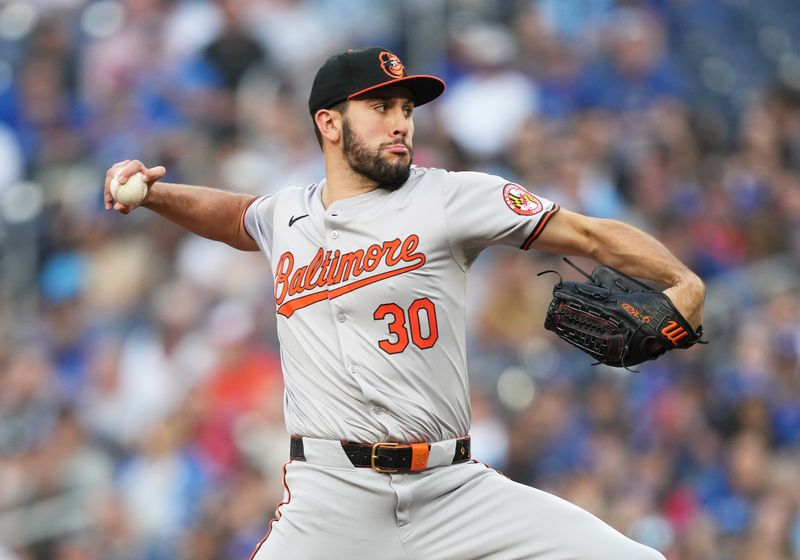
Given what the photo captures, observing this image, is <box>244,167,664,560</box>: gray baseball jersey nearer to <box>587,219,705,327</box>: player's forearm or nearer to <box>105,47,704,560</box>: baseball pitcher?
<box>105,47,704,560</box>: baseball pitcher

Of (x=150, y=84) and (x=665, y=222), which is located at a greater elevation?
(x=150, y=84)

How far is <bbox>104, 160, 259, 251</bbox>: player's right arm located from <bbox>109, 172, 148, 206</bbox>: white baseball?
0.12 metres

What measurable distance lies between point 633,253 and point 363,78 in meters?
1.07

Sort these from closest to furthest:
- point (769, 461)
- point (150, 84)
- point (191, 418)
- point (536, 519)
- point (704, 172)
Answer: point (536, 519), point (769, 461), point (191, 418), point (704, 172), point (150, 84)

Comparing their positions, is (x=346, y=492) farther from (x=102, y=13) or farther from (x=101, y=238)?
(x=102, y=13)

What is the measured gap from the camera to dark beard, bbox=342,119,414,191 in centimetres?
420

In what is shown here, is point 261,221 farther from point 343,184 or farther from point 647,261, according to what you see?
point 647,261

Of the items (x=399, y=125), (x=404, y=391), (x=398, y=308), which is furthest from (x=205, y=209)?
(x=404, y=391)

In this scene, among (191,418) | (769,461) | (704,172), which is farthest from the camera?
(704,172)

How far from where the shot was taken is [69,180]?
973 centimetres

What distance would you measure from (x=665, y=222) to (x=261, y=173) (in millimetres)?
2985

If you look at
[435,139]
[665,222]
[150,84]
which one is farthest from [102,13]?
[665,222]

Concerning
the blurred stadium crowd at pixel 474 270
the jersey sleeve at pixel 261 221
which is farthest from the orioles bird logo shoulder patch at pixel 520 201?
the blurred stadium crowd at pixel 474 270

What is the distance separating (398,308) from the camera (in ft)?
13.3
